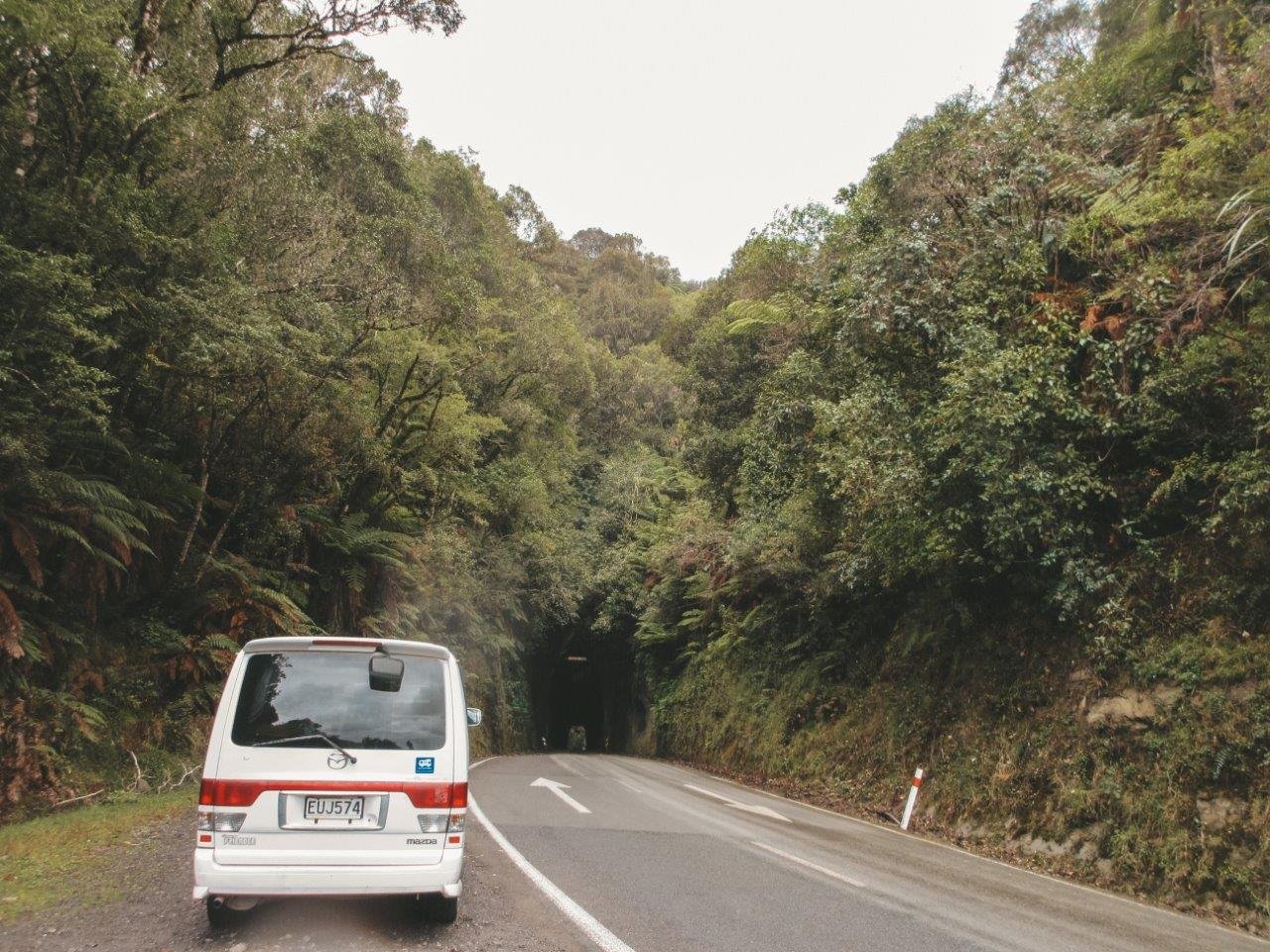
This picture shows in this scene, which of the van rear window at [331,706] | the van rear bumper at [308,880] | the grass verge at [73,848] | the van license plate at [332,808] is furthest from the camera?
the grass verge at [73,848]

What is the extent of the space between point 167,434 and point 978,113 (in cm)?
1627

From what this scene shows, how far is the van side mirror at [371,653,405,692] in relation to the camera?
520cm

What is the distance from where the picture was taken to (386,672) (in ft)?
17.2

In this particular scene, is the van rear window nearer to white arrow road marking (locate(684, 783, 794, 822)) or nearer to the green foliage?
the green foliage

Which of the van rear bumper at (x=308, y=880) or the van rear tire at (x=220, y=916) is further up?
the van rear bumper at (x=308, y=880)

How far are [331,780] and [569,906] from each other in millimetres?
1990

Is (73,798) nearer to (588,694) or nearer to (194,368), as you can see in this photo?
(194,368)

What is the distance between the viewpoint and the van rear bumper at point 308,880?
4668mm

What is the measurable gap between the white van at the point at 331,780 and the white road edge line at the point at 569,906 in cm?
→ 82

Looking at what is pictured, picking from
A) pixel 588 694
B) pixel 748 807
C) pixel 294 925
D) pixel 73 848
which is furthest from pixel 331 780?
pixel 588 694

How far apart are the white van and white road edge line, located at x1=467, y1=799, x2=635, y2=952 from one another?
A: 819 millimetres

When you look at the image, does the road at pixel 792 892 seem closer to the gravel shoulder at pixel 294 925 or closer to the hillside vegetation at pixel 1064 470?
the gravel shoulder at pixel 294 925

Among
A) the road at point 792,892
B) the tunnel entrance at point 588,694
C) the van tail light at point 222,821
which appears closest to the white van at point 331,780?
the van tail light at point 222,821

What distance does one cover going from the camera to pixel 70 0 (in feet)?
27.7
